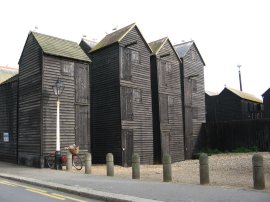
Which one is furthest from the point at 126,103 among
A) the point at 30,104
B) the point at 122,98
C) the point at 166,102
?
the point at 30,104

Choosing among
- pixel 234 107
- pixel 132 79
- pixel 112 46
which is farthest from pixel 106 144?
pixel 234 107

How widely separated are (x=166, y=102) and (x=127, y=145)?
6186 mm

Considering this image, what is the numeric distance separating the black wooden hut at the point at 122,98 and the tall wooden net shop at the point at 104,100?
69mm

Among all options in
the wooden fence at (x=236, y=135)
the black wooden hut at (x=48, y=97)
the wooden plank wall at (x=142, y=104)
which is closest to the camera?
the black wooden hut at (x=48, y=97)

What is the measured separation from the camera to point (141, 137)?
88.7 feet

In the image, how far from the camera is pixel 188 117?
3288 centimetres

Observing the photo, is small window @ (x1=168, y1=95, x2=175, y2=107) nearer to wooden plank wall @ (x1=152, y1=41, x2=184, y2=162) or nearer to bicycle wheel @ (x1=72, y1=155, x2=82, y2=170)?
wooden plank wall @ (x1=152, y1=41, x2=184, y2=162)

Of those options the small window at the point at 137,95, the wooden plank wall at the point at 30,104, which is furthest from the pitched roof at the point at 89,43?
the wooden plank wall at the point at 30,104

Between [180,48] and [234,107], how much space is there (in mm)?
15581

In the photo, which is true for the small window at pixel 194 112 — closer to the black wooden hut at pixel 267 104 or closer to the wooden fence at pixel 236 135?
the wooden fence at pixel 236 135

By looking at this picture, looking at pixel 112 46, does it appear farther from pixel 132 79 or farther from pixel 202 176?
pixel 202 176

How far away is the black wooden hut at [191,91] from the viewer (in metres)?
32.7

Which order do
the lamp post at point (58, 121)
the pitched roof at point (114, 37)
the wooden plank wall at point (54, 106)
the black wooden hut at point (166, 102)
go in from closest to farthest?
the lamp post at point (58, 121)
the wooden plank wall at point (54, 106)
the pitched roof at point (114, 37)
the black wooden hut at point (166, 102)

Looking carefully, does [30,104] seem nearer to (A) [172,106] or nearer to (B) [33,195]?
(B) [33,195]
